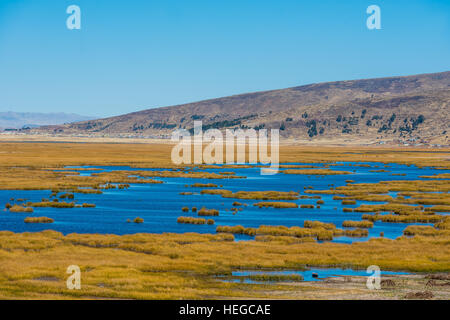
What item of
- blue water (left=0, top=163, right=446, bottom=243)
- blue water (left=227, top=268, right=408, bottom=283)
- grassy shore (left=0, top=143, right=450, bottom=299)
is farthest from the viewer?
blue water (left=0, top=163, right=446, bottom=243)

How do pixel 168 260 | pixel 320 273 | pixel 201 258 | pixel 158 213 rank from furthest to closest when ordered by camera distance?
pixel 158 213, pixel 201 258, pixel 168 260, pixel 320 273

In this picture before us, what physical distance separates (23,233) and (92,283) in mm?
15603

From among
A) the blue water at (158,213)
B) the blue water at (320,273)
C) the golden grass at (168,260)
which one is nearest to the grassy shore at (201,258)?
the golden grass at (168,260)

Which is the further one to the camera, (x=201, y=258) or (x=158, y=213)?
(x=158, y=213)

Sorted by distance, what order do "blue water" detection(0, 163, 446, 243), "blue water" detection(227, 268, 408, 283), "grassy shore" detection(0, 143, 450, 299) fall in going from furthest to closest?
"blue water" detection(0, 163, 446, 243) < "blue water" detection(227, 268, 408, 283) < "grassy shore" detection(0, 143, 450, 299)

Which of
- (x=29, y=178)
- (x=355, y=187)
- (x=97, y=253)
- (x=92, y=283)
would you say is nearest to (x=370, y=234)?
(x=97, y=253)

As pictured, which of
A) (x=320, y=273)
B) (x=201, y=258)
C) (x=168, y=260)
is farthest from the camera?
(x=201, y=258)

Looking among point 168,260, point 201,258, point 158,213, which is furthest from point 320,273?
point 158,213

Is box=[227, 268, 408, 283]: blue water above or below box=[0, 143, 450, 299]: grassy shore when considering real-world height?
below

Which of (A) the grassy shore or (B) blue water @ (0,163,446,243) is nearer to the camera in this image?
(A) the grassy shore

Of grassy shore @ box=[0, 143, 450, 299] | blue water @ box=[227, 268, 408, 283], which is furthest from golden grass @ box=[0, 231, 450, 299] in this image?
blue water @ box=[227, 268, 408, 283]

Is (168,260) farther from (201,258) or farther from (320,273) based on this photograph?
(320,273)

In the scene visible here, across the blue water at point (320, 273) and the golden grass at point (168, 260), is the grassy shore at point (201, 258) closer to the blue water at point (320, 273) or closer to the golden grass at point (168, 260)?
the golden grass at point (168, 260)

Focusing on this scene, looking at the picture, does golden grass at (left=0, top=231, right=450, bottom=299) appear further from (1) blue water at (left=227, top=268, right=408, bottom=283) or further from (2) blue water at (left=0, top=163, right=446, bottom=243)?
(2) blue water at (left=0, top=163, right=446, bottom=243)
